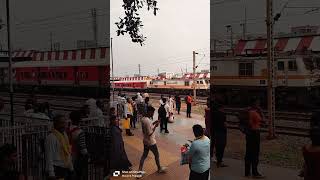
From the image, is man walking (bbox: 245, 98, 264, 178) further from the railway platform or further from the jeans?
the jeans

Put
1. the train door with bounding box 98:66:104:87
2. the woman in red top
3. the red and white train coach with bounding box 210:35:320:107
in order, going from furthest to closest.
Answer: the train door with bounding box 98:66:104:87 < the red and white train coach with bounding box 210:35:320:107 < the woman in red top

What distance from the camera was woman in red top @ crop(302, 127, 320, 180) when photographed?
2.38m

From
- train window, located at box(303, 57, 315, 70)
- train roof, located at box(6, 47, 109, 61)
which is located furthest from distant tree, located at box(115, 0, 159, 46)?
train window, located at box(303, 57, 315, 70)

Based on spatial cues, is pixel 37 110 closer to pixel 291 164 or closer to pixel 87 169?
pixel 87 169

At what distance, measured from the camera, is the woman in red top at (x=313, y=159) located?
7.81 feet

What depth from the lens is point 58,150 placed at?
3.03 m

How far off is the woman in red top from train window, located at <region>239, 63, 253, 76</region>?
68 centimetres

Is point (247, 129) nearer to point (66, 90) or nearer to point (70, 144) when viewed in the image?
point (70, 144)

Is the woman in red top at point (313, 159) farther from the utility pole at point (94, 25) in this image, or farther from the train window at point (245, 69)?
the utility pole at point (94, 25)

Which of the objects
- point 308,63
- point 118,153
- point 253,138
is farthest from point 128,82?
point 308,63

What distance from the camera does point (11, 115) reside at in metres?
3.74

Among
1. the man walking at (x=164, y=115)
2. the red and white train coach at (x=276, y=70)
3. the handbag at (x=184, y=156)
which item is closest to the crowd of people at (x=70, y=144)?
the man walking at (x=164, y=115)

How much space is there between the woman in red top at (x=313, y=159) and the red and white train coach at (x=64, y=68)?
1.43 metres

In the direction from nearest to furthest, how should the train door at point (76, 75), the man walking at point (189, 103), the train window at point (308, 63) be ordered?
the man walking at point (189, 103) → the train window at point (308, 63) → the train door at point (76, 75)
